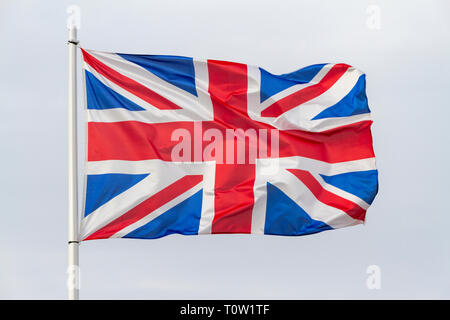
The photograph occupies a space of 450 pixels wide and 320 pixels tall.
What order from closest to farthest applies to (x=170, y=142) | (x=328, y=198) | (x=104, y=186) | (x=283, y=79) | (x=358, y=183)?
(x=104, y=186) → (x=170, y=142) → (x=328, y=198) → (x=358, y=183) → (x=283, y=79)

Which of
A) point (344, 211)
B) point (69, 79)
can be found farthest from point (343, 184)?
point (69, 79)

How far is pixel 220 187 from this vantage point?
63.9 feet

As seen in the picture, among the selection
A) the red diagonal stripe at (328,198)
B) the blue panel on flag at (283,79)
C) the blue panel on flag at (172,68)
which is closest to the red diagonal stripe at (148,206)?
the blue panel on flag at (172,68)

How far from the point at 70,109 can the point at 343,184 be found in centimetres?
548

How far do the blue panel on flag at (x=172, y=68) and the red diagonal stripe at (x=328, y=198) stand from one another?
8.24 feet

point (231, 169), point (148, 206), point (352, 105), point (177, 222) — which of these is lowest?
point (177, 222)

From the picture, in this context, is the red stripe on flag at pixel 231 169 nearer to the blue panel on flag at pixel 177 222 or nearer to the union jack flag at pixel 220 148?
the union jack flag at pixel 220 148

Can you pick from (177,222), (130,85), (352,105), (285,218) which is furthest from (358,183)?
(130,85)

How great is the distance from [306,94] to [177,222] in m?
3.87

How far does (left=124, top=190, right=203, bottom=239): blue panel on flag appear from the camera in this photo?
18.6 m

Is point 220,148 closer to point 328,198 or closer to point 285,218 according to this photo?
point 285,218

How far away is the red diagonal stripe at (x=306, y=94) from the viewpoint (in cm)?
2042

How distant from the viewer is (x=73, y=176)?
17.9 meters

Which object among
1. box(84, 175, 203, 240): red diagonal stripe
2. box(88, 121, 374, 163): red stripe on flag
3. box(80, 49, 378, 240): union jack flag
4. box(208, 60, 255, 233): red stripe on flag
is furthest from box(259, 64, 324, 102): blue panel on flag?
box(84, 175, 203, 240): red diagonal stripe
